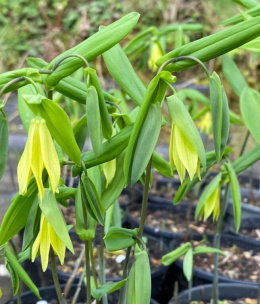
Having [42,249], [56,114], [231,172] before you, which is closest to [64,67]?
[56,114]

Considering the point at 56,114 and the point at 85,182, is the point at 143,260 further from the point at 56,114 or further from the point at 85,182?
the point at 56,114

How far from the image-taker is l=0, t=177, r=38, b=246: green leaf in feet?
2.50

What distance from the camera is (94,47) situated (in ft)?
2.40

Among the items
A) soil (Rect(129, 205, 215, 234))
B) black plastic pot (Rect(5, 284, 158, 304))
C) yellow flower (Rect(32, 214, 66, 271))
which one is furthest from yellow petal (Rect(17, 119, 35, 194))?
soil (Rect(129, 205, 215, 234))

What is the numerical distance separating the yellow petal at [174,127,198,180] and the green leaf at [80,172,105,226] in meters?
0.14

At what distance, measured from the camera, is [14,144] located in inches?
126

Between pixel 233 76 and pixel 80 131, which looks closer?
pixel 80 131

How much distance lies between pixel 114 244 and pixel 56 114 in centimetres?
26

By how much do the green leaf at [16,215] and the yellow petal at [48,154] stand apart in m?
0.12

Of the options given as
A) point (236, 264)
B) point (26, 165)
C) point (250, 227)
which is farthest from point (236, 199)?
point (250, 227)

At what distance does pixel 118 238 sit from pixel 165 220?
136cm

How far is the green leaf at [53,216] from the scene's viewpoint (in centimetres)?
68

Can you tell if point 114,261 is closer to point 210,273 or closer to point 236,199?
point 210,273

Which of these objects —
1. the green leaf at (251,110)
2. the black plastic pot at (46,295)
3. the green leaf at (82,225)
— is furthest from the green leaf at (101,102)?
the black plastic pot at (46,295)
